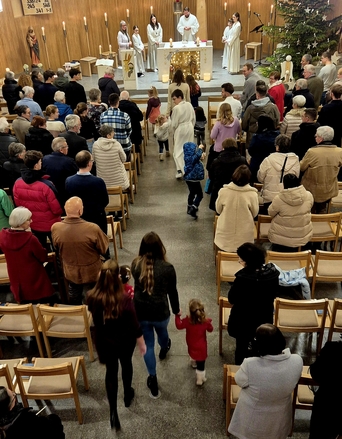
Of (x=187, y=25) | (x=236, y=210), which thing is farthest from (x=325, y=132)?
(x=187, y=25)

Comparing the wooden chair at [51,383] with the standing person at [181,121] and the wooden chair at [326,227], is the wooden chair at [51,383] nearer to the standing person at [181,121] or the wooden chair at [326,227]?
the wooden chair at [326,227]

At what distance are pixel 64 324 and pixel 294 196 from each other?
2537 mm

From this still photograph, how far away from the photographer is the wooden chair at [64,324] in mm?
3595

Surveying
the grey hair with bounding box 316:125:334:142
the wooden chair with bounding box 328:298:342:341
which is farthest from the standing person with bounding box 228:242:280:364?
the grey hair with bounding box 316:125:334:142

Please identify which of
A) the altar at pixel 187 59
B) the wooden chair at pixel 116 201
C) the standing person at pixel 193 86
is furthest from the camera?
the altar at pixel 187 59

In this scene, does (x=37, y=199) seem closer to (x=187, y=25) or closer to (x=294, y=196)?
(x=294, y=196)

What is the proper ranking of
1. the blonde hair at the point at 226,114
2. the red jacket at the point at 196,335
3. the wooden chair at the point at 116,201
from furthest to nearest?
the blonde hair at the point at 226,114
the wooden chair at the point at 116,201
the red jacket at the point at 196,335

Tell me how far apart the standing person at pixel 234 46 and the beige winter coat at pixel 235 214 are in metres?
9.06

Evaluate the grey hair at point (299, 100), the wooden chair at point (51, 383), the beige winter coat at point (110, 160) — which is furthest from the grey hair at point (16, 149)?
the grey hair at point (299, 100)

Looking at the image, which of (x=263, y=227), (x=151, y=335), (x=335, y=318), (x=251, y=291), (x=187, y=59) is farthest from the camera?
(x=187, y=59)

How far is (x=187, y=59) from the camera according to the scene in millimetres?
11914

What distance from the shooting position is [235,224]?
14.8 ft

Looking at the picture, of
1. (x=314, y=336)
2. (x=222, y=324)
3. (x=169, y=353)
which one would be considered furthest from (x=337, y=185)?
(x=169, y=353)

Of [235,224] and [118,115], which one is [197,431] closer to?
[235,224]
